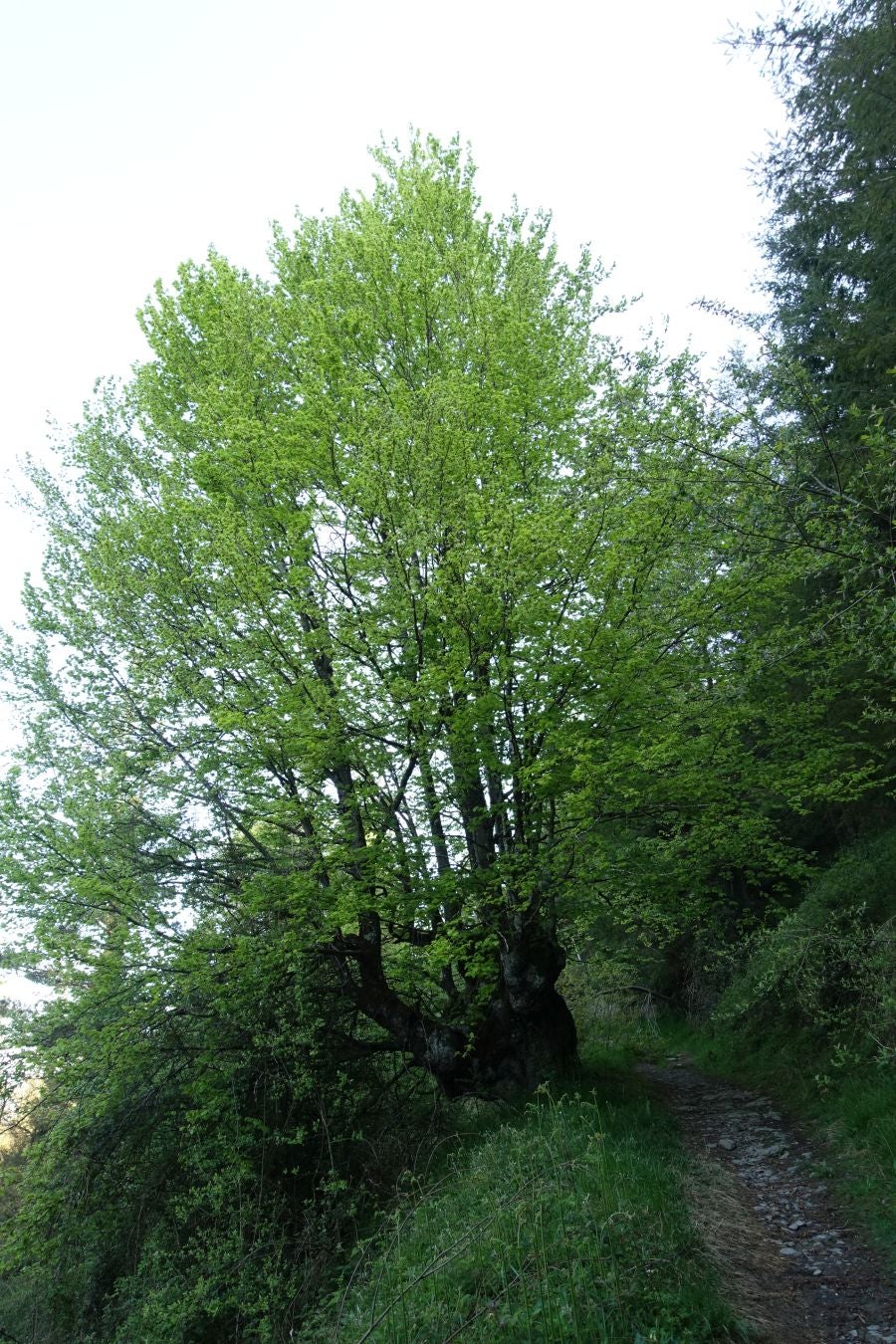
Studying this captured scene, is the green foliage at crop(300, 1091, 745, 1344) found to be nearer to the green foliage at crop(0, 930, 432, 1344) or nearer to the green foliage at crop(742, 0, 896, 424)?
the green foliage at crop(0, 930, 432, 1344)

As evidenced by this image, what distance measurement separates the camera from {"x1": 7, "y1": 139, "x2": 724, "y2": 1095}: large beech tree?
723cm

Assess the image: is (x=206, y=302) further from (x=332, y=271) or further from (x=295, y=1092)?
(x=295, y=1092)

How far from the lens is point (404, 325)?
937 cm

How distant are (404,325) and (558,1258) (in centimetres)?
916

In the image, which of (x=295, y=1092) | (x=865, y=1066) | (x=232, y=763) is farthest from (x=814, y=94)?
(x=295, y=1092)

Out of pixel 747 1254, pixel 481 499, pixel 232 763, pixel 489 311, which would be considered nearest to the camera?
pixel 747 1254

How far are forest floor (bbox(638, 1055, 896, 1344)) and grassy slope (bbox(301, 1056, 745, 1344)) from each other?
334mm

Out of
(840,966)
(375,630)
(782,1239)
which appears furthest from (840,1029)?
(375,630)

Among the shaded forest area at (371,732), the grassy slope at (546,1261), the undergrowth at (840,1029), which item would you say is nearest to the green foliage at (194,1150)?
the shaded forest area at (371,732)

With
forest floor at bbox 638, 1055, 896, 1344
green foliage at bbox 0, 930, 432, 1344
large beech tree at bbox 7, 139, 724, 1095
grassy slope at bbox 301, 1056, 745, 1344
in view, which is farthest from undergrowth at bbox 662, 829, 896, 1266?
green foliage at bbox 0, 930, 432, 1344

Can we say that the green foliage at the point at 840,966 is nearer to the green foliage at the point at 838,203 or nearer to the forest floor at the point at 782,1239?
the forest floor at the point at 782,1239

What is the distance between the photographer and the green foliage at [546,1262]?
376 centimetres

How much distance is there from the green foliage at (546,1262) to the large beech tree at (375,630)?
7.04 ft

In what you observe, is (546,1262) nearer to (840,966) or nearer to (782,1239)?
(782,1239)
